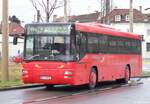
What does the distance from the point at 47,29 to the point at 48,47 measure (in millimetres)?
766

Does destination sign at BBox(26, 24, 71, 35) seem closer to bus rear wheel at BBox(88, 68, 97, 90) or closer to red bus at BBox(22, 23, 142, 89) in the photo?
red bus at BBox(22, 23, 142, 89)

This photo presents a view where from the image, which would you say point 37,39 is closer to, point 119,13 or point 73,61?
point 73,61

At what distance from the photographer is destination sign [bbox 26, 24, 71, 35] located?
2286 centimetres

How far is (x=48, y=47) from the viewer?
22859 millimetres

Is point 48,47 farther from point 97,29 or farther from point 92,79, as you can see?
point 97,29

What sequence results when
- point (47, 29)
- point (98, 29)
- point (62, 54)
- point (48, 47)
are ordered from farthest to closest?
point (98, 29), point (47, 29), point (48, 47), point (62, 54)

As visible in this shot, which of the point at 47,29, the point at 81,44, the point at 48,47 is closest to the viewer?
the point at 48,47

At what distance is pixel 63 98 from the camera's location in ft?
65.1

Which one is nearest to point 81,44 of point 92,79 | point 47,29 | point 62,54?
point 62,54

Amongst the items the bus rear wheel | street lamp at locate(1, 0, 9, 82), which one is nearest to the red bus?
the bus rear wheel

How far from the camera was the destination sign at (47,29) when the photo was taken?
22.9m

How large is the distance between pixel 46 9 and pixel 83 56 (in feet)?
48.7

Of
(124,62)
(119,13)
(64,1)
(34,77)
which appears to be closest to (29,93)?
(34,77)

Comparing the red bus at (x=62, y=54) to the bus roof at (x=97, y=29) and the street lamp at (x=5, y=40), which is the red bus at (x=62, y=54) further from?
the street lamp at (x=5, y=40)
